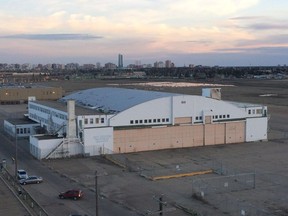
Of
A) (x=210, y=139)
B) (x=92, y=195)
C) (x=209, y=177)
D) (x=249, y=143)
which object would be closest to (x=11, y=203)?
(x=92, y=195)

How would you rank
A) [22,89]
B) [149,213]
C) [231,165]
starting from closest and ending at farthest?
1. [149,213]
2. [231,165]
3. [22,89]

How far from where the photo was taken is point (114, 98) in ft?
164

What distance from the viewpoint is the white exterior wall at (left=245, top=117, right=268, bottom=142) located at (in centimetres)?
4762

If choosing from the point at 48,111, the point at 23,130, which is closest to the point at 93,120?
the point at 48,111

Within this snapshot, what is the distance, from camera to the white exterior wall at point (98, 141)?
4072cm

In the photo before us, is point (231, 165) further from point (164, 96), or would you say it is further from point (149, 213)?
point (149, 213)

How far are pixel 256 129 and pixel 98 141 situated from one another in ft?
53.2

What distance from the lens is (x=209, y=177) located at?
32.3m

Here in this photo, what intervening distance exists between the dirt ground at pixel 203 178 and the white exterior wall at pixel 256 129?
50.4 inches

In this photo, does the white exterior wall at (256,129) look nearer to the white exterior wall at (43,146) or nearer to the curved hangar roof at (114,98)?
the curved hangar roof at (114,98)

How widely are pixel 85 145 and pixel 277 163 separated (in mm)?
15270

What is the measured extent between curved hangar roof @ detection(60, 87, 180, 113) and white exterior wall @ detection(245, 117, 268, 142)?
807 cm

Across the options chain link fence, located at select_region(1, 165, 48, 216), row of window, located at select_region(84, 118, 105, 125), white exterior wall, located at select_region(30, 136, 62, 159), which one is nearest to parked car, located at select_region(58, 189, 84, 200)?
chain link fence, located at select_region(1, 165, 48, 216)

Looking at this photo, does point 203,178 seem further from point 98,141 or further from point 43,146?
point 43,146
